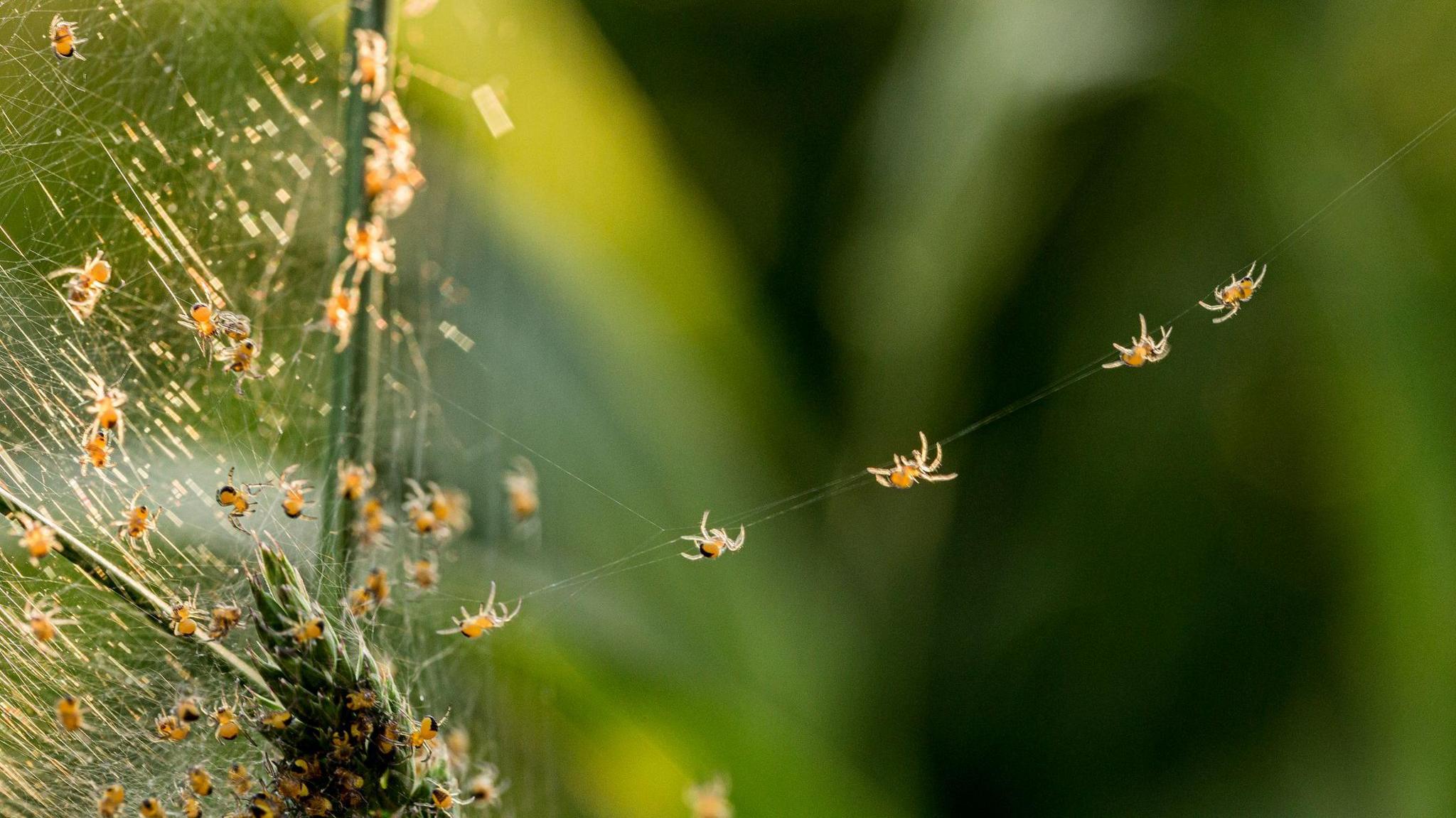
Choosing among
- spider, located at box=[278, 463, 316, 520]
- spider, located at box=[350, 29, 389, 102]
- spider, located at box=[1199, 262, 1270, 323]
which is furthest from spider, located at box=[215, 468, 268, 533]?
spider, located at box=[1199, 262, 1270, 323]

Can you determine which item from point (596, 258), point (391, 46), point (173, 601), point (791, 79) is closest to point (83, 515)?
point (173, 601)

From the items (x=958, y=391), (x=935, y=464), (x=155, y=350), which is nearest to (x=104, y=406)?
(x=155, y=350)

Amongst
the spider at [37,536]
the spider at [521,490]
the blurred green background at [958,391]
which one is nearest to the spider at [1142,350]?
the blurred green background at [958,391]

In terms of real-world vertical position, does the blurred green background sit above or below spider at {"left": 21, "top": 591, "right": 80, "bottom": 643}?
above

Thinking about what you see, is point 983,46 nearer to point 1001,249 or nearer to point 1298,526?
point 1001,249

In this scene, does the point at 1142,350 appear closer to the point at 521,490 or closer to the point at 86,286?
the point at 521,490

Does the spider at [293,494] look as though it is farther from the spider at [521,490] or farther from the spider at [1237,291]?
the spider at [1237,291]

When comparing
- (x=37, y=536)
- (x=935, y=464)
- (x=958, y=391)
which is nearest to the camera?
(x=37, y=536)

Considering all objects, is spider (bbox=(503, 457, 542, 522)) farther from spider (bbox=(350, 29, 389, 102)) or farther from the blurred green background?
spider (bbox=(350, 29, 389, 102))
